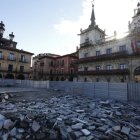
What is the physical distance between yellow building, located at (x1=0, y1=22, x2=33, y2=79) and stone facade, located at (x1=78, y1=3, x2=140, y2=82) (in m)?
18.7

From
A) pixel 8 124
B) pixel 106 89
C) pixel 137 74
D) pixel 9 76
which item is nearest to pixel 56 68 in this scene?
pixel 9 76

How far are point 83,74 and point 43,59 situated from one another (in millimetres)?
23767

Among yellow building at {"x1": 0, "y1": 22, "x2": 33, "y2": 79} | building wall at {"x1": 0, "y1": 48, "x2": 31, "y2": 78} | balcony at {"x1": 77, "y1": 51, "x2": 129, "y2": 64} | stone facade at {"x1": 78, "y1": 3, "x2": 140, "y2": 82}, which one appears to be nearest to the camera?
stone facade at {"x1": 78, "y1": 3, "x2": 140, "y2": 82}

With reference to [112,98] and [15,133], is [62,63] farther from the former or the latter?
[15,133]

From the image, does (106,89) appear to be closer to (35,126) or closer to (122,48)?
(35,126)

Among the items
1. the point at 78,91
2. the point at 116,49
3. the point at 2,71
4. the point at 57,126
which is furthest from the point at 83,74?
the point at 57,126

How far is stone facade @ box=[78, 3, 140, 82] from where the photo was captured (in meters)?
30.2

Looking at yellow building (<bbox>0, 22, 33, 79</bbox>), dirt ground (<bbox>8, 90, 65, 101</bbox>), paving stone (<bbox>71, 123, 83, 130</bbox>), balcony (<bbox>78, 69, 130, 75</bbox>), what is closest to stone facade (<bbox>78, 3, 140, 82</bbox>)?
balcony (<bbox>78, 69, 130, 75</bbox>)

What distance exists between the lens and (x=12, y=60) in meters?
45.8

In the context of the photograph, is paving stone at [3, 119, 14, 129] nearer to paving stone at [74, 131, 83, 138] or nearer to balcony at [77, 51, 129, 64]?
paving stone at [74, 131, 83, 138]

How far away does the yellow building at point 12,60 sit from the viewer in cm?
4366

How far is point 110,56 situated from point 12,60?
2891cm

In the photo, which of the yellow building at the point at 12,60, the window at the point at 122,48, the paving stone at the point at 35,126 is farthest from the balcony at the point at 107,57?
the paving stone at the point at 35,126

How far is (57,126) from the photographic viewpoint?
8516 mm
